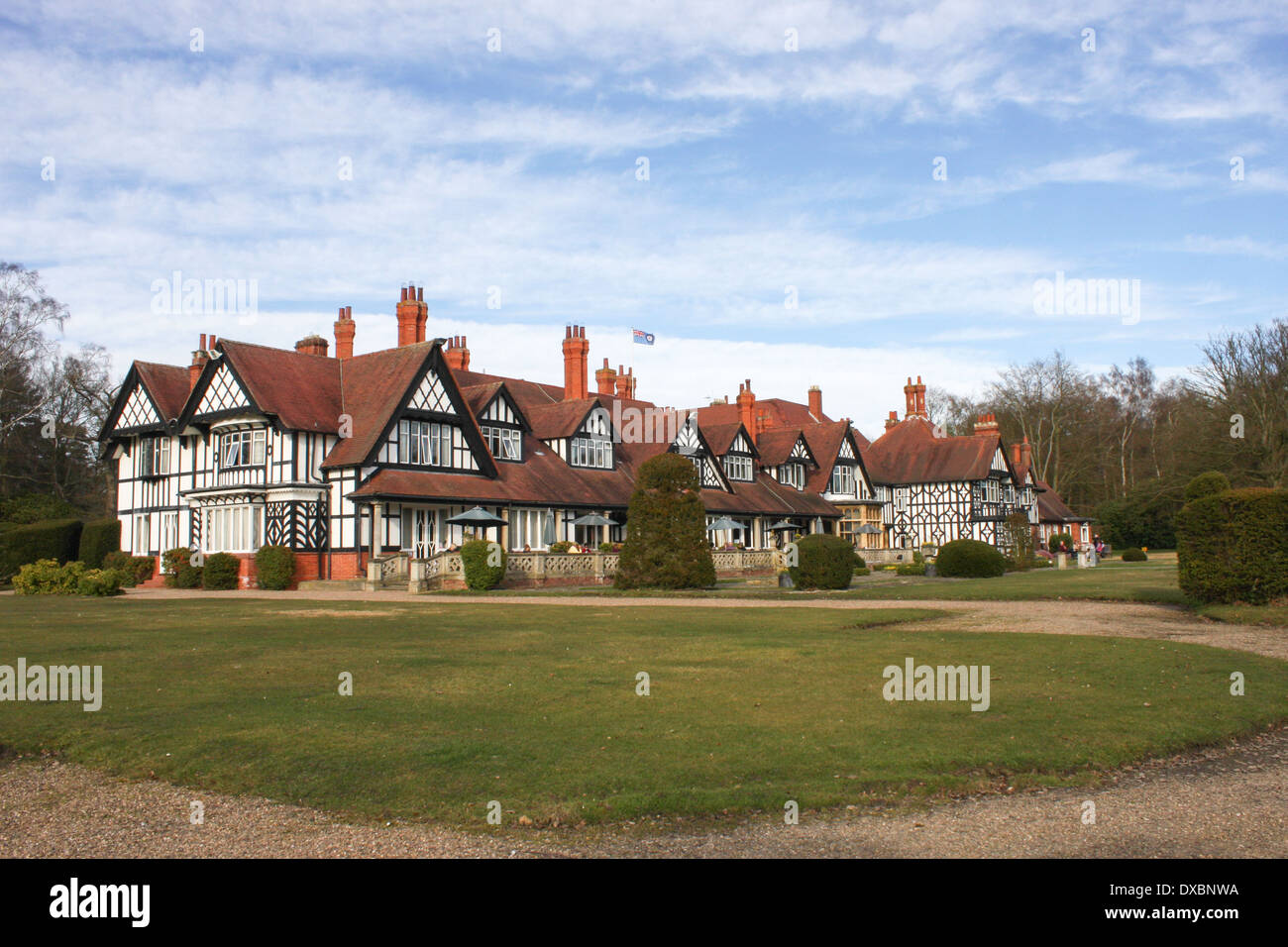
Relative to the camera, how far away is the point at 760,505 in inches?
→ 1924

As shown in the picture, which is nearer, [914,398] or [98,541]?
[98,541]

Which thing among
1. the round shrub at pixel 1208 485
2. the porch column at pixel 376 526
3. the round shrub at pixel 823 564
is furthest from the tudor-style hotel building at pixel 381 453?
the round shrub at pixel 1208 485

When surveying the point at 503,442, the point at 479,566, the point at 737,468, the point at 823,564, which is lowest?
the point at 479,566

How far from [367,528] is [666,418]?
61.6 ft

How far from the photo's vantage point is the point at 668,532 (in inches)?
1086

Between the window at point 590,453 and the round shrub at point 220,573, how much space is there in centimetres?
1469

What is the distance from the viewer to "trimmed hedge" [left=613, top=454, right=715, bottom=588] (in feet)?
90.4

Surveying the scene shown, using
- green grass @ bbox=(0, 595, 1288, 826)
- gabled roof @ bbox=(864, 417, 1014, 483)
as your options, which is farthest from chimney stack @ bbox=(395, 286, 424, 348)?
gabled roof @ bbox=(864, 417, 1014, 483)

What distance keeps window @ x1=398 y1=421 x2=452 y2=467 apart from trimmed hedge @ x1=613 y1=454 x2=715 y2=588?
1131 centimetres

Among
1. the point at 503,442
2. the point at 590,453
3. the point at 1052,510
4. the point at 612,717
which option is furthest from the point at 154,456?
the point at 1052,510

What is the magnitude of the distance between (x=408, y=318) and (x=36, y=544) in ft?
55.0

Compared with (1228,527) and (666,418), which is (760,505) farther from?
(1228,527)

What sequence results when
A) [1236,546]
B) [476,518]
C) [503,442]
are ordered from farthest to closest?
[503,442] < [476,518] < [1236,546]

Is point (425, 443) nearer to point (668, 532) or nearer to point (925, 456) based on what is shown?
point (668, 532)
